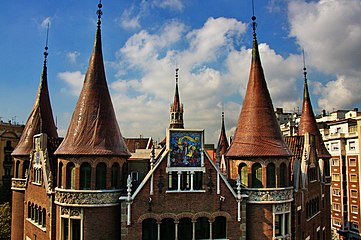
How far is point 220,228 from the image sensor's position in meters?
23.5

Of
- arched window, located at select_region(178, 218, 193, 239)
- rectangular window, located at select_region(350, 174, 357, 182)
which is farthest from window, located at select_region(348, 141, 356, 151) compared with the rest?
arched window, located at select_region(178, 218, 193, 239)

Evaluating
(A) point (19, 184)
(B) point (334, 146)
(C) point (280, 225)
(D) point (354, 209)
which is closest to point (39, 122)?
(A) point (19, 184)

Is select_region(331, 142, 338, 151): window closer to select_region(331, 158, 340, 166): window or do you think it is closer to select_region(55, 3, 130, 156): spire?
select_region(331, 158, 340, 166): window

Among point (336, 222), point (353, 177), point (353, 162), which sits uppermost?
point (353, 162)

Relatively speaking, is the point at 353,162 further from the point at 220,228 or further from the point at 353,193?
the point at 220,228

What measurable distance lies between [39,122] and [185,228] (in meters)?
17.2

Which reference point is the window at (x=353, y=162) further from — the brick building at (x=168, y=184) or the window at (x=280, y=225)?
the window at (x=280, y=225)

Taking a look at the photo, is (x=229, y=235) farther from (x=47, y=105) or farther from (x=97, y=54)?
(x=47, y=105)

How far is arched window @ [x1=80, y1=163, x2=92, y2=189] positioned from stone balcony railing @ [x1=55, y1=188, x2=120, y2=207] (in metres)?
0.42

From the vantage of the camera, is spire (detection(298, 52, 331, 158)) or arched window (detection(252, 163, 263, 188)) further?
spire (detection(298, 52, 331, 158))

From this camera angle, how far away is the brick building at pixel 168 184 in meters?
21.9

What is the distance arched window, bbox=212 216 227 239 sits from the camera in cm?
2338

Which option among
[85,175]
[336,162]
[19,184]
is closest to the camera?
[85,175]

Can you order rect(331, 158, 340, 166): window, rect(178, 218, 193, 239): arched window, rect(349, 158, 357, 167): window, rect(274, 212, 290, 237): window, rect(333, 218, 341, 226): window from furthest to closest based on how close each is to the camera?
rect(333, 218, 341, 226): window → rect(331, 158, 340, 166): window → rect(349, 158, 357, 167): window → rect(274, 212, 290, 237): window → rect(178, 218, 193, 239): arched window
